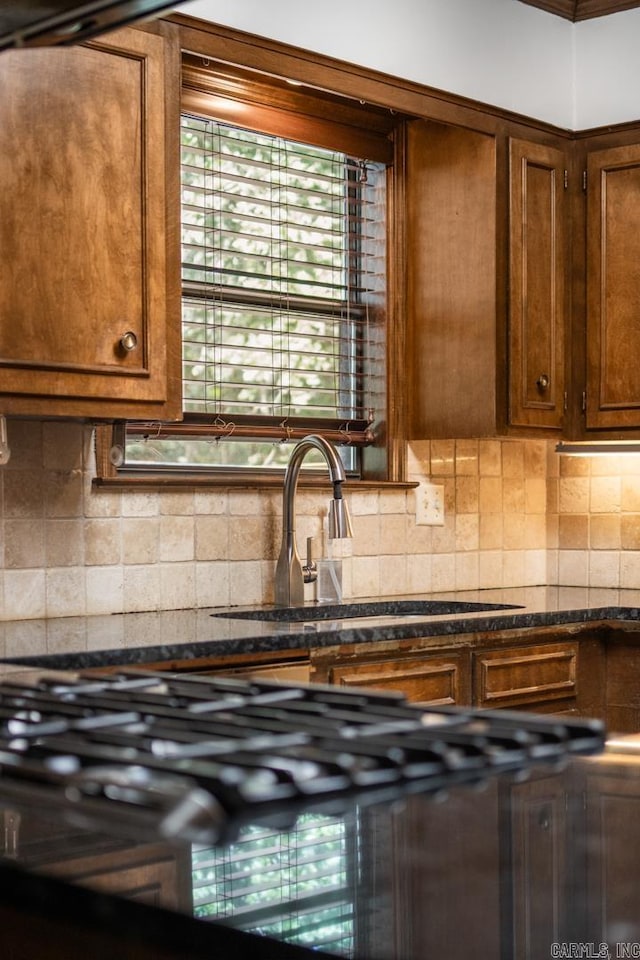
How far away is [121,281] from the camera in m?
2.73

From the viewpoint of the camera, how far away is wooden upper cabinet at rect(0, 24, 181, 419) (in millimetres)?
2574

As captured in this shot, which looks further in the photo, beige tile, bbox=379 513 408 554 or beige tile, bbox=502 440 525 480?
beige tile, bbox=502 440 525 480

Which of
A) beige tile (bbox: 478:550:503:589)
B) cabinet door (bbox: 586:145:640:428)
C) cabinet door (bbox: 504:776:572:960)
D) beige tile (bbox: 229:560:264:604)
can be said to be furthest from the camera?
beige tile (bbox: 478:550:503:589)

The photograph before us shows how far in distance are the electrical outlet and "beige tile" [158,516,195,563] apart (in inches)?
35.4

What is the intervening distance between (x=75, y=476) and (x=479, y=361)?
1295mm

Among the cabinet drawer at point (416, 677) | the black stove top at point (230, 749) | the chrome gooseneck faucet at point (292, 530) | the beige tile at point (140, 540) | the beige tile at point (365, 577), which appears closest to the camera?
the black stove top at point (230, 749)

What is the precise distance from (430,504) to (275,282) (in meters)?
0.85

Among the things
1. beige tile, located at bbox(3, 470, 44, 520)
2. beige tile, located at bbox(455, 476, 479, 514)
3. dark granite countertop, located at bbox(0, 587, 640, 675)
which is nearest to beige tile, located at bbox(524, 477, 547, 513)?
beige tile, located at bbox(455, 476, 479, 514)

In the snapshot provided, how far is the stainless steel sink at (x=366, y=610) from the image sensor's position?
3217 mm

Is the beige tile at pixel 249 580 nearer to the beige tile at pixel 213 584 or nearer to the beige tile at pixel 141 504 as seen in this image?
A: the beige tile at pixel 213 584

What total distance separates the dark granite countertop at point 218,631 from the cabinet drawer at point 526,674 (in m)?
0.09

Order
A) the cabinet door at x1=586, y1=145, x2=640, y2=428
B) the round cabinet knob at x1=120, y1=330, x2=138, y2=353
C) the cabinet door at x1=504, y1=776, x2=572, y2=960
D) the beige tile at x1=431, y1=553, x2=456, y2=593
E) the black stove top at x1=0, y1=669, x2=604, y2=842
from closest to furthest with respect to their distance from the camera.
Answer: the black stove top at x1=0, y1=669, x2=604, y2=842 → the cabinet door at x1=504, y1=776, x2=572, y2=960 → the round cabinet knob at x1=120, y1=330, x2=138, y2=353 → the cabinet door at x1=586, y1=145, x2=640, y2=428 → the beige tile at x1=431, y1=553, x2=456, y2=593

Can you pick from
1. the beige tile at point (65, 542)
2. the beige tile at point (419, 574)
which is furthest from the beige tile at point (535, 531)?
the beige tile at point (65, 542)

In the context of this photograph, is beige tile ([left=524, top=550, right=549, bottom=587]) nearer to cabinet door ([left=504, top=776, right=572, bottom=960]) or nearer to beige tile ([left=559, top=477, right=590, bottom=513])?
beige tile ([left=559, top=477, right=590, bottom=513])
